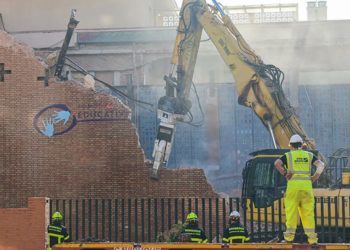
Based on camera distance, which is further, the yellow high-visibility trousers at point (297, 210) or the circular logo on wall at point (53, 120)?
the circular logo on wall at point (53, 120)

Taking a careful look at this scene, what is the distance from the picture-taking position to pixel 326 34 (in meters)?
35.1

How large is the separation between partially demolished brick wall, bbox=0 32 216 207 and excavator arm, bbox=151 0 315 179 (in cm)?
113

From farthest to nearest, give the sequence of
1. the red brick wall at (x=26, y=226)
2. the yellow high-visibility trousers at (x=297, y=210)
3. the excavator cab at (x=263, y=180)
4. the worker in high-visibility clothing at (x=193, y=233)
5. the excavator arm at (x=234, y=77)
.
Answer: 1. the excavator arm at (x=234, y=77)
2. the excavator cab at (x=263, y=180)
3. the red brick wall at (x=26, y=226)
4. the worker in high-visibility clothing at (x=193, y=233)
5. the yellow high-visibility trousers at (x=297, y=210)

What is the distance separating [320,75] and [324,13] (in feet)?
21.9

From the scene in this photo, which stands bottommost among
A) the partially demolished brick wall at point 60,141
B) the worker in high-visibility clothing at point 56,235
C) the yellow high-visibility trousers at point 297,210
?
the worker in high-visibility clothing at point 56,235

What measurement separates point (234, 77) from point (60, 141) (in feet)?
17.7

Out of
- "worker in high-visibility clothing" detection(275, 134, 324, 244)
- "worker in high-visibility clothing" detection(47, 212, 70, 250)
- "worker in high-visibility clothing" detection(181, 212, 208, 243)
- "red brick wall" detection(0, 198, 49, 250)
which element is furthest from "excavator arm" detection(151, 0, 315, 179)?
"worker in high-visibility clothing" detection(275, 134, 324, 244)

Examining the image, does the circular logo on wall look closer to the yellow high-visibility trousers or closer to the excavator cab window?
the excavator cab window

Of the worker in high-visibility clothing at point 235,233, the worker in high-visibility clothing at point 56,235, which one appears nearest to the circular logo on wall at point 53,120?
the worker in high-visibility clothing at point 56,235

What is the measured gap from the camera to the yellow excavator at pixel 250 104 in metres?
16.7

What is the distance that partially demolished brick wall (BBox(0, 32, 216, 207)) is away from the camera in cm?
2180

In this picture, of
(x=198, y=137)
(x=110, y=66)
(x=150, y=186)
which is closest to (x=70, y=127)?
(x=150, y=186)

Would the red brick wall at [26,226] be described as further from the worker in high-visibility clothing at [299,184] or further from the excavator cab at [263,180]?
the worker in high-visibility clothing at [299,184]

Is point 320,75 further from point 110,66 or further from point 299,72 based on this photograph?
point 110,66
